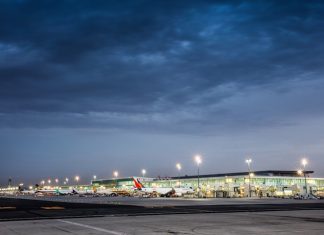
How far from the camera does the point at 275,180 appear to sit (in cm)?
17450

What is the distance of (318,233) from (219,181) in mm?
155925

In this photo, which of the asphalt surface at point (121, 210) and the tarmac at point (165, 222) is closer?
the tarmac at point (165, 222)

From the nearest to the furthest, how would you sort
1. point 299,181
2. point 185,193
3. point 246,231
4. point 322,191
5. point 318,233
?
point 318,233
point 246,231
point 185,193
point 322,191
point 299,181

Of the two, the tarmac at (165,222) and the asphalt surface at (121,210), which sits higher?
the tarmac at (165,222)

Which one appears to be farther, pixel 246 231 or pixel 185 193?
pixel 185 193

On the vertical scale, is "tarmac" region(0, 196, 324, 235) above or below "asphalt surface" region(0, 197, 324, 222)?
above

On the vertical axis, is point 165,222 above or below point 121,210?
above

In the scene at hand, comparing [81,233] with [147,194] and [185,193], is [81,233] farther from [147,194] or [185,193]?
[147,194]

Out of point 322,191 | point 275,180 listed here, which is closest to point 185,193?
point 275,180

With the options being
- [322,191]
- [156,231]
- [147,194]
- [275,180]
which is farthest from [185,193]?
[156,231]

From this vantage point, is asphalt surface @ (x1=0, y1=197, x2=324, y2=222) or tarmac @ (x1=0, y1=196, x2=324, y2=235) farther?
asphalt surface @ (x1=0, y1=197, x2=324, y2=222)

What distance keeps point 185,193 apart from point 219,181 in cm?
2711

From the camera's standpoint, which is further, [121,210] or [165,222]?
[121,210]

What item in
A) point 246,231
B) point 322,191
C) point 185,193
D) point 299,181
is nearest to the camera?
point 246,231
